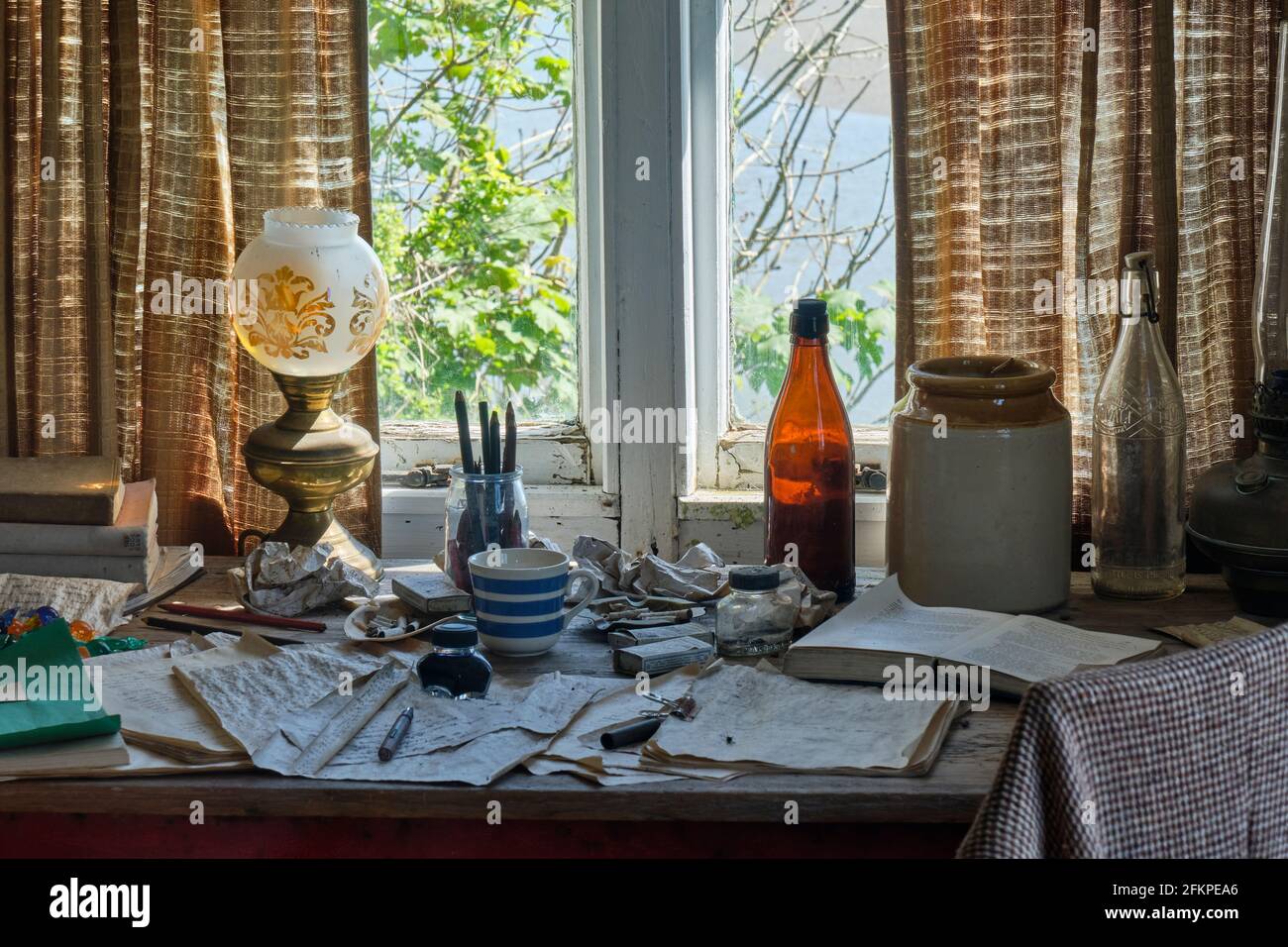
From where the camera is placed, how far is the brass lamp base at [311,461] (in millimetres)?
1617

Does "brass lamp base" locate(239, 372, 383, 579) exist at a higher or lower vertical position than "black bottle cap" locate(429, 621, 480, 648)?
higher

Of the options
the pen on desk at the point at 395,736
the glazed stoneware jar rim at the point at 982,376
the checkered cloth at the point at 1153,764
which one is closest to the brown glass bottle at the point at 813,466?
the glazed stoneware jar rim at the point at 982,376

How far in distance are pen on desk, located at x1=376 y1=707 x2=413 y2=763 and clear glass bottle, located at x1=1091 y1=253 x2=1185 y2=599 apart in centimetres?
83

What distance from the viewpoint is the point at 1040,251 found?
1670 millimetres

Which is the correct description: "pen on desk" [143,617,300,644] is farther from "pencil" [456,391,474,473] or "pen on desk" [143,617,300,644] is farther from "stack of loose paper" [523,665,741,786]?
"stack of loose paper" [523,665,741,786]

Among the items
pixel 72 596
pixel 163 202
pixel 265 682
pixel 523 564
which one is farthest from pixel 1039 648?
pixel 163 202

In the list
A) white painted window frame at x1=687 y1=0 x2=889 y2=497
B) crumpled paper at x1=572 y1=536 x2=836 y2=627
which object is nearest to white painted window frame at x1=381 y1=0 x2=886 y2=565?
white painted window frame at x1=687 y1=0 x2=889 y2=497

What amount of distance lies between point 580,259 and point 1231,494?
0.95 metres

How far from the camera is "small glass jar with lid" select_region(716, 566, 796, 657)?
54.2 inches

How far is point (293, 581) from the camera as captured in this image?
Result: 155 centimetres

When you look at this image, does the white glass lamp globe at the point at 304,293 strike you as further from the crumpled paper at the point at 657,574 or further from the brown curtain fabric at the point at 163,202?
the crumpled paper at the point at 657,574

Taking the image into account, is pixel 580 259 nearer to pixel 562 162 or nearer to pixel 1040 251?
pixel 562 162
